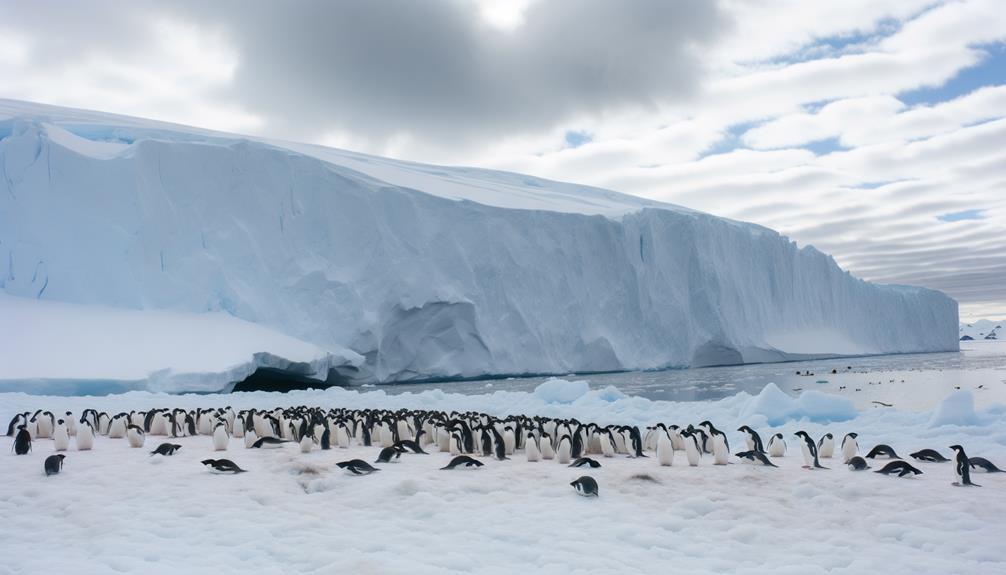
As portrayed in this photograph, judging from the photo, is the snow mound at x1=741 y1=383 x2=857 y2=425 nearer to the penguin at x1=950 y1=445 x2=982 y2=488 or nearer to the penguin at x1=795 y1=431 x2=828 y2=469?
the penguin at x1=795 y1=431 x2=828 y2=469

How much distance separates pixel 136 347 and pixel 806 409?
50.9 ft

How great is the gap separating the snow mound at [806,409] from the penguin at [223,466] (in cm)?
710

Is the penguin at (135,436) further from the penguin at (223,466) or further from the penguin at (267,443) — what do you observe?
the penguin at (223,466)

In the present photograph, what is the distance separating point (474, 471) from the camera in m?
7.31

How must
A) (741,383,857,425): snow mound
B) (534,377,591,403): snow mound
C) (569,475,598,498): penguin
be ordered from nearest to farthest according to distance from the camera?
(569,475,598,498): penguin
(741,383,857,425): snow mound
(534,377,591,403): snow mound

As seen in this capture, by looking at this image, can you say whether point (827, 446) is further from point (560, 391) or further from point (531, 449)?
point (560, 391)

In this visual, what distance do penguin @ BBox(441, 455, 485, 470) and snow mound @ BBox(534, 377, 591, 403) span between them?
7.78m

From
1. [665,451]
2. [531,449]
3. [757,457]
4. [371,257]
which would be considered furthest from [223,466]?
[371,257]

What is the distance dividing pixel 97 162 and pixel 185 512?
19413mm

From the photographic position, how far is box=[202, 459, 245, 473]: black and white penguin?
23.0 feet

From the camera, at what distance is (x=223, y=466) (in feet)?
23.0

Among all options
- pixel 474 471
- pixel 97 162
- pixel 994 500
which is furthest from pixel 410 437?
pixel 97 162

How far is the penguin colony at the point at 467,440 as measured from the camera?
7.26 m

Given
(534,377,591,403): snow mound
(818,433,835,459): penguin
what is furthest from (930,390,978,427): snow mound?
(534,377,591,403): snow mound
